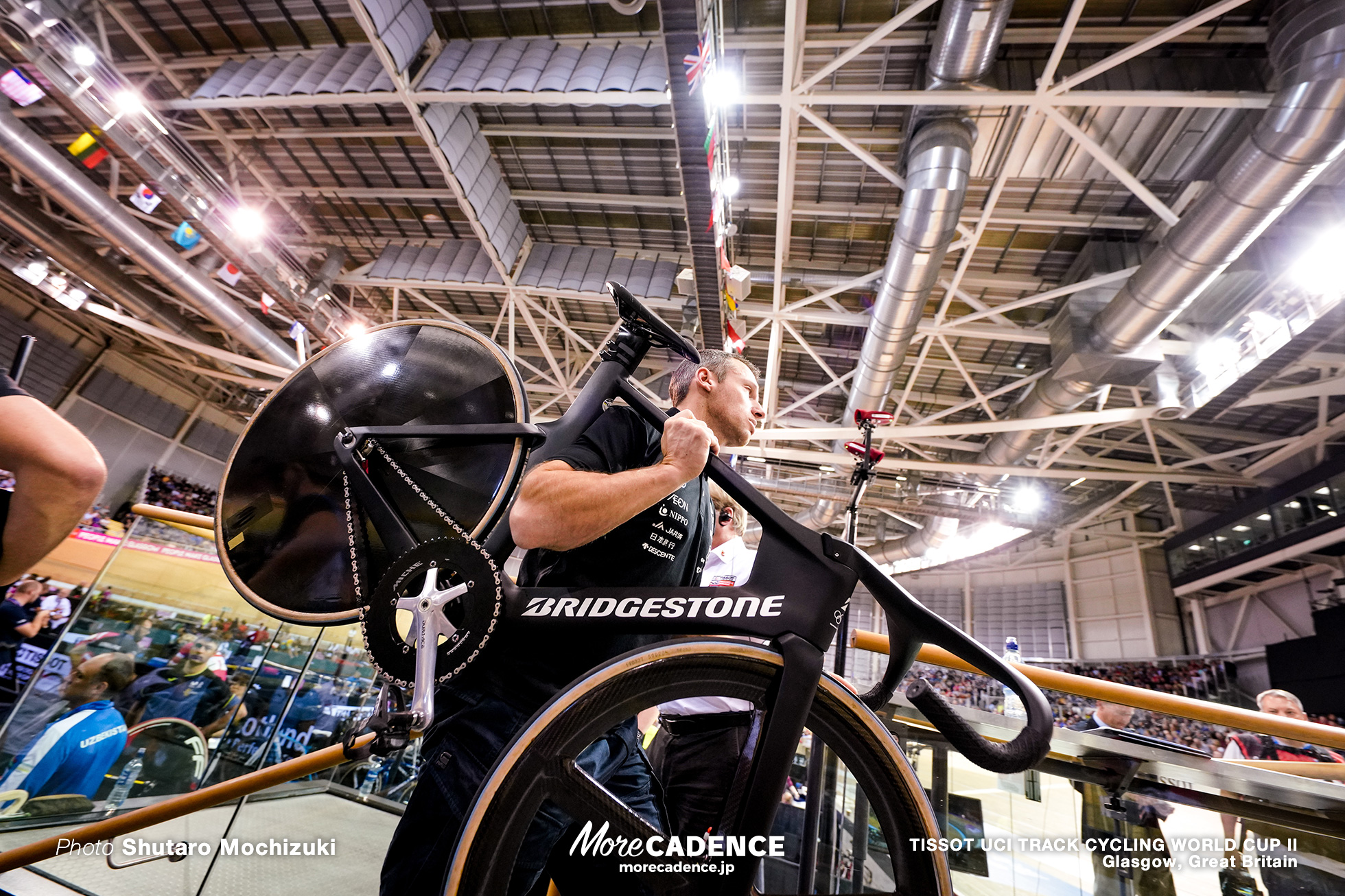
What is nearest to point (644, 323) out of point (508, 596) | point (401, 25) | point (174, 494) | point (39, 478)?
point (508, 596)

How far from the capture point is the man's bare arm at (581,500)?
101cm

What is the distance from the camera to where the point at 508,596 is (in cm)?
104

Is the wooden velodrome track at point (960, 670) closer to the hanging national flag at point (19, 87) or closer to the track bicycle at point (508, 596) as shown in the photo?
the track bicycle at point (508, 596)

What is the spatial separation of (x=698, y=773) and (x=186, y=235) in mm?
10504

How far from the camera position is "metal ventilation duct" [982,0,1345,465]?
3.70 meters

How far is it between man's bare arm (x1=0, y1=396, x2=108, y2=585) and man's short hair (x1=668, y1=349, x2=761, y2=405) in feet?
4.01

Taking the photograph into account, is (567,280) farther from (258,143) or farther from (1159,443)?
(1159,443)

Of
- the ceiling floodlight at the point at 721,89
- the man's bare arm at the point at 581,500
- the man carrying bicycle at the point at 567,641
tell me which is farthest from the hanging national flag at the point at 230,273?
the man's bare arm at the point at 581,500

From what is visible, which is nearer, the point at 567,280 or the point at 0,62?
the point at 0,62

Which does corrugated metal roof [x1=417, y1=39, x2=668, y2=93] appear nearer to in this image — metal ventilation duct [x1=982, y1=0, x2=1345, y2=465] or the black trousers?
metal ventilation duct [x1=982, y1=0, x2=1345, y2=465]

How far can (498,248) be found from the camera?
7746 mm

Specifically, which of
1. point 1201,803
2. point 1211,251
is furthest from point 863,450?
point 1211,251

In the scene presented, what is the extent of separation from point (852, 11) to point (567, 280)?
4.57 meters

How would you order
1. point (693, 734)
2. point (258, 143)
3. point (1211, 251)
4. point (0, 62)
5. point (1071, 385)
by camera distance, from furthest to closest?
point (258, 143) → point (1071, 385) → point (0, 62) → point (1211, 251) → point (693, 734)
